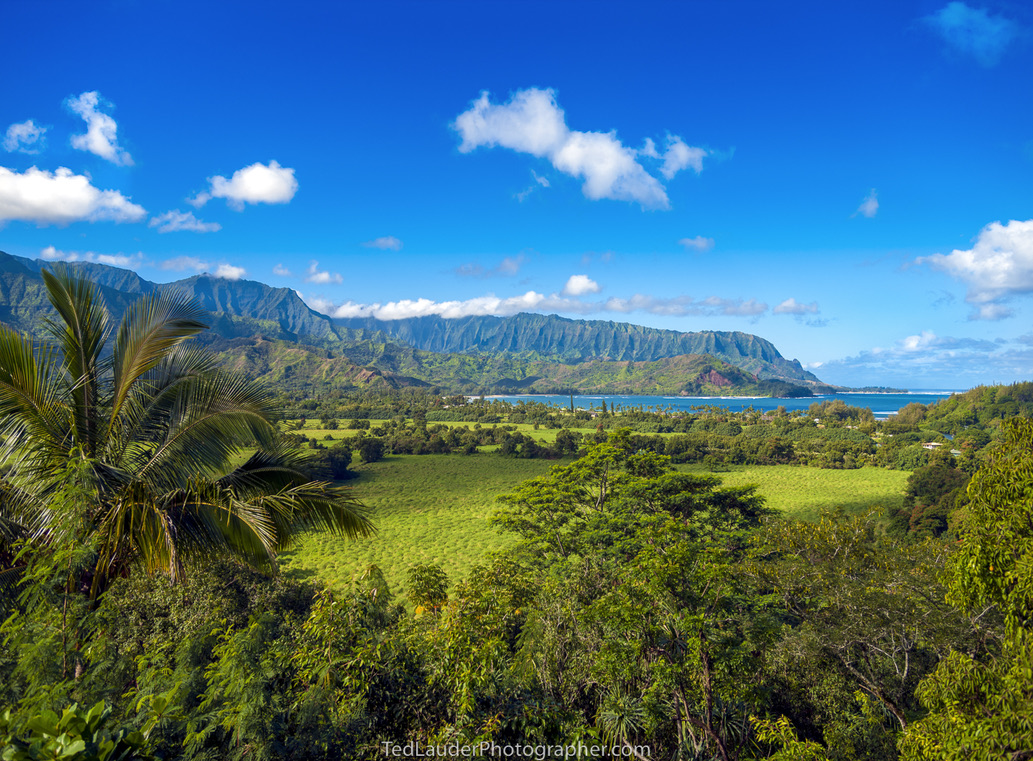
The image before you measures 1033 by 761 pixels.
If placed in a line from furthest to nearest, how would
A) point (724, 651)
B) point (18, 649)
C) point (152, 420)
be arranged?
1. point (724, 651)
2. point (152, 420)
3. point (18, 649)

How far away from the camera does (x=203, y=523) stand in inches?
257

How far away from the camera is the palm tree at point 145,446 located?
6.08m

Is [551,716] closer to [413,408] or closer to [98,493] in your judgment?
[98,493]

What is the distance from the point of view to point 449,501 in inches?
1924

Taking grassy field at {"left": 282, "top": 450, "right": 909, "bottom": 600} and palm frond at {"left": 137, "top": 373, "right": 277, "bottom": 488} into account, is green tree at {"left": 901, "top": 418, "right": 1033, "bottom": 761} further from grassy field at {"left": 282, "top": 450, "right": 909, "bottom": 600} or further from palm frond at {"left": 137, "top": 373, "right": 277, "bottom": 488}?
grassy field at {"left": 282, "top": 450, "right": 909, "bottom": 600}

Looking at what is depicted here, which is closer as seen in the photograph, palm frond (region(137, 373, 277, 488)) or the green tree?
the green tree

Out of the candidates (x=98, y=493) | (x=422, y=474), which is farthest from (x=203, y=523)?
(x=422, y=474)

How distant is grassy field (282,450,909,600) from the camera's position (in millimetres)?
29969

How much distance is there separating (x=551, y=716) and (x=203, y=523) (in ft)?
17.0

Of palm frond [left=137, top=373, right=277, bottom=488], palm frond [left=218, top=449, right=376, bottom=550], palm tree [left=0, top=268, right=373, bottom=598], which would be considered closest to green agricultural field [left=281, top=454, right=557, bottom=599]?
palm frond [left=218, top=449, right=376, bottom=550]

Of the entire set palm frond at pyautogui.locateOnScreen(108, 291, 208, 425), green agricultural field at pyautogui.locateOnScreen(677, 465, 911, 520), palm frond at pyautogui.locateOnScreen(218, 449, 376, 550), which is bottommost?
green agricultural field at pyautogui.locateOnScreen(677, 465, 911, 520)

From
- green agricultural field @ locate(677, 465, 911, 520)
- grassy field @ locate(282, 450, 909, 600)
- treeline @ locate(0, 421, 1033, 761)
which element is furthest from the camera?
green agricultural field @ locate(677, 465, 911, 520)

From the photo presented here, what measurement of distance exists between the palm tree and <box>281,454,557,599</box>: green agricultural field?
131 inches

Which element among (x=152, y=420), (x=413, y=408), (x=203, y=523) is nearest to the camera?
(x=203, y=523)
